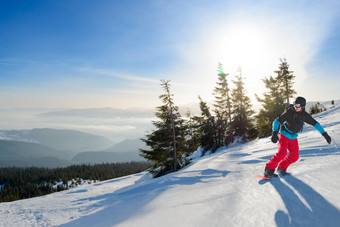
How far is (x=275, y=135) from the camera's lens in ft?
14.2

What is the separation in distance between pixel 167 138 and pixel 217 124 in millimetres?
13979

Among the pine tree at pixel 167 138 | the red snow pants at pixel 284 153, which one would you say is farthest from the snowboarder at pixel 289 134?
the pine tree at pixel 167 138

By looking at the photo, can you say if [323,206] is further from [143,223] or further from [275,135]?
[143,223]

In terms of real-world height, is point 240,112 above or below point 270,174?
above

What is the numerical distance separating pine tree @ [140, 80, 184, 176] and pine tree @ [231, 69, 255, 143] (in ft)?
40.2

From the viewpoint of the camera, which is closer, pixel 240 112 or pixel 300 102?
pixel 300 102

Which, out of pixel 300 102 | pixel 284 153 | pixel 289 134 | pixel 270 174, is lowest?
pixel 270 174

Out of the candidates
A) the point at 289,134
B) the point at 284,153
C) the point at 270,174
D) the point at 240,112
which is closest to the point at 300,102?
the point at 289,134

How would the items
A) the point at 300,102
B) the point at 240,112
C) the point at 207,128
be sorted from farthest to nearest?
the point at 207,128
the point at 240,112
the point at 300,102

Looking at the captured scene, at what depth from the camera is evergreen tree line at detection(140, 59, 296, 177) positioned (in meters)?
20.7

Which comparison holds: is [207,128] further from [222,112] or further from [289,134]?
[289,134]

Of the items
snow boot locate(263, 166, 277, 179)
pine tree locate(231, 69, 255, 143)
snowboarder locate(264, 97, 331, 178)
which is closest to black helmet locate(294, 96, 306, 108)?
snowboarder locate(264, 97, 331, 178)

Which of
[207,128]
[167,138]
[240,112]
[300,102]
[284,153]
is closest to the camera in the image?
[300,102]

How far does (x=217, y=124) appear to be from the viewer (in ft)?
103
